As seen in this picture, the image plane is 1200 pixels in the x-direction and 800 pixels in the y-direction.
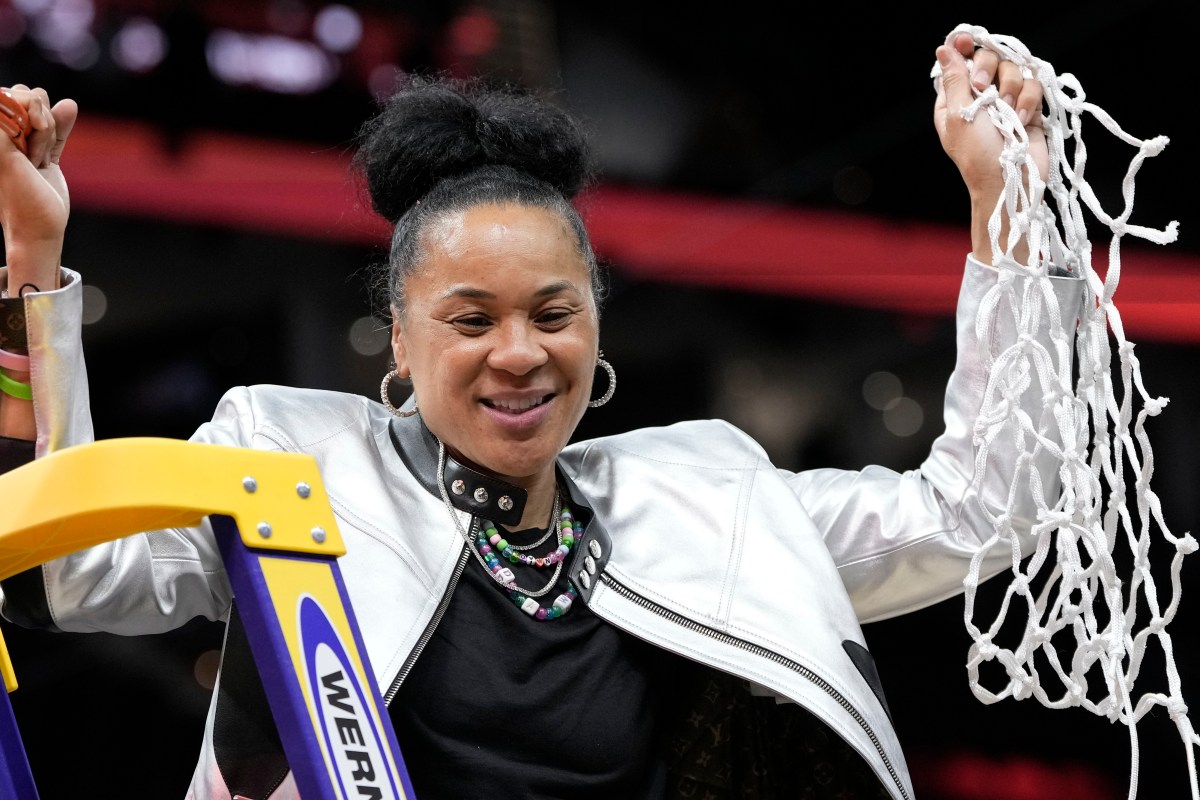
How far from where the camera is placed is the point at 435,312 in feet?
5.10

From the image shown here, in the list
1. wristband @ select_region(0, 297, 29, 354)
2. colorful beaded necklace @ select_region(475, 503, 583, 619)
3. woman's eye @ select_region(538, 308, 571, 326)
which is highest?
woman's eye @ select_region(538, 308, 571, 326)

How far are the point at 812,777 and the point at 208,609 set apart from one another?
628mm

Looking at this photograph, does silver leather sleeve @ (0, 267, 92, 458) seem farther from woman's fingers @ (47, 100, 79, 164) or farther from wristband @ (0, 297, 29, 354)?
woman's fingers @ (47, 100, 79, 164)

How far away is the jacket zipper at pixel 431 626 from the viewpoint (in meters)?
1.40

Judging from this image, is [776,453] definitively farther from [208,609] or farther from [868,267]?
[208,609]

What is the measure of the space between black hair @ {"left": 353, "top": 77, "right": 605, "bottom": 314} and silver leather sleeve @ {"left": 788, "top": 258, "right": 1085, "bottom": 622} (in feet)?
1.21

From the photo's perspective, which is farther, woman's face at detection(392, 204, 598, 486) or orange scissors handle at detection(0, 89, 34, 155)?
woman's face at detection(392, 204, 598, 486)

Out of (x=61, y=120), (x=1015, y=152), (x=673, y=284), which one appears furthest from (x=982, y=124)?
(x=673, y=284)

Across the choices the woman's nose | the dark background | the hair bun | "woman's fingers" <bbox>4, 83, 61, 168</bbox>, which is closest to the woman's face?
the woman's nose

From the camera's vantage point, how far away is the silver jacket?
138 cm

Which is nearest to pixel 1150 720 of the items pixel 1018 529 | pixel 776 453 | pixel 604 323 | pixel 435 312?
pixel 776 453

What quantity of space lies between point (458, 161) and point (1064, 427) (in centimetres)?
68

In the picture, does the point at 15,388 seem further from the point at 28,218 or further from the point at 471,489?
the point at 471,489

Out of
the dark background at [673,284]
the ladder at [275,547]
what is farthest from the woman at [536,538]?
the dark background at [673,284]
